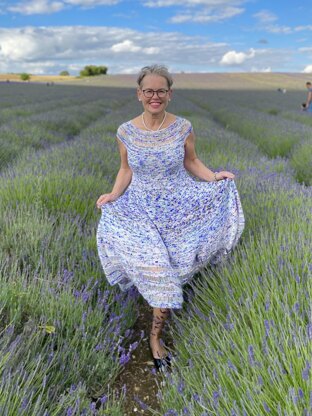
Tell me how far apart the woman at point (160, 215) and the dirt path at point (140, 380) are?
0.08 metres

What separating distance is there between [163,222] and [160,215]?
5cm

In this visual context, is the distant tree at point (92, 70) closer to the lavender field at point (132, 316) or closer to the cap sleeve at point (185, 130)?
the lavender field at point (132, 316)

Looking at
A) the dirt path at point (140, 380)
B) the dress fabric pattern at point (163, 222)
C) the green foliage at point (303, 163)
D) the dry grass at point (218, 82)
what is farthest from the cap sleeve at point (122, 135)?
the dry grass at point (218, 82)

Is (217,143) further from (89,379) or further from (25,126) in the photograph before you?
(89,379)

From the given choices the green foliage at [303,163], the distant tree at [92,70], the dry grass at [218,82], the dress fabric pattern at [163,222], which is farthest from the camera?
the distant tree at [92,70]

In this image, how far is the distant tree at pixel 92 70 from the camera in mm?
81688

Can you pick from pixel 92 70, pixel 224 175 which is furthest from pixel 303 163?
pixel 92 70

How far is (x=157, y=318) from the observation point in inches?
84.6

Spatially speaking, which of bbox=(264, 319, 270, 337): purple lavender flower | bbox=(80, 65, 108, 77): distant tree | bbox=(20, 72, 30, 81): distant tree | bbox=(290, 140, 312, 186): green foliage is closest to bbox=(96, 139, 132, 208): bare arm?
bbox=(264, 319, 270, 337): purple lavender flower

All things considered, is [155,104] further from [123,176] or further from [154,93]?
[123,176]

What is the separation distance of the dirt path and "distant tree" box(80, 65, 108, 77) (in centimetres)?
8563

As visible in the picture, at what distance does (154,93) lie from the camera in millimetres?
2207

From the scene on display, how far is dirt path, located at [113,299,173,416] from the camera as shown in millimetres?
1855

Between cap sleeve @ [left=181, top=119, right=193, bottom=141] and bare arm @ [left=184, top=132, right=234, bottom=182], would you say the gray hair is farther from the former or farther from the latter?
bare arm @ [left=184, top=132, right=234, bottom=182]
